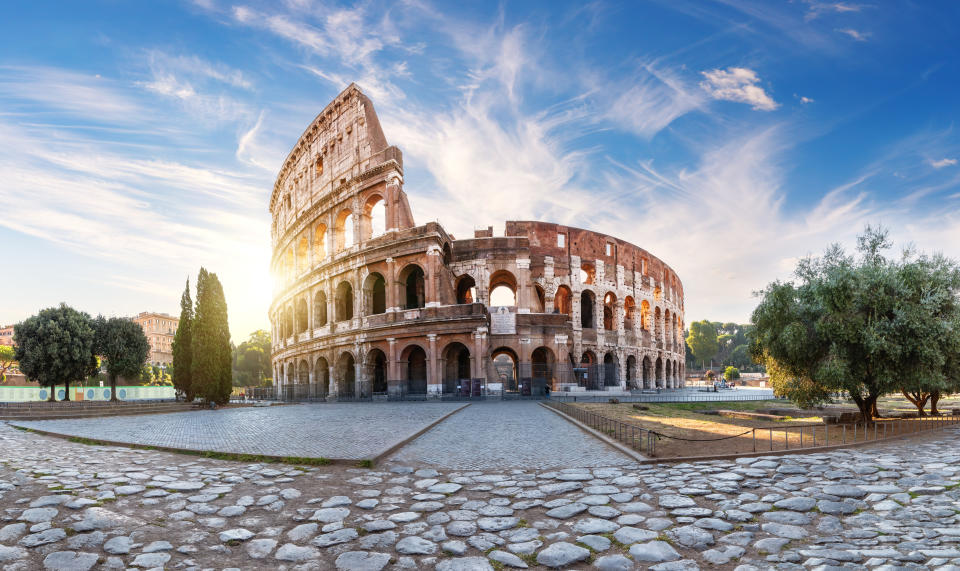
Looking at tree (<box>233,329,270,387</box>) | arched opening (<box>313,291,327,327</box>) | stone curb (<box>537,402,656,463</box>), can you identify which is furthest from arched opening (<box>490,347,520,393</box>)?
tree (<box>233,329,270,387</box>)

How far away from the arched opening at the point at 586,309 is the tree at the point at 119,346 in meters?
32.7

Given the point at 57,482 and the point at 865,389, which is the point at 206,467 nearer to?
the point at 57,482

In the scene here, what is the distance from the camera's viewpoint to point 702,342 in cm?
8475

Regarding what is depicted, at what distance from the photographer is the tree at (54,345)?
28.4m

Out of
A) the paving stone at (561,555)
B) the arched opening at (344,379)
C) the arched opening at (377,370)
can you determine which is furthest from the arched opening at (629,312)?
the paving stone at (561,555)

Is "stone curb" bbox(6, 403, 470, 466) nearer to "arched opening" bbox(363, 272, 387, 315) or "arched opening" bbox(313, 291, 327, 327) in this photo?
"arched opening" bbox(363, 272, 387, 315)

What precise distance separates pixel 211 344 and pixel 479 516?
79.5 feet

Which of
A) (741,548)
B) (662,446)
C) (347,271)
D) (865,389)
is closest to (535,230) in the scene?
(347,271)

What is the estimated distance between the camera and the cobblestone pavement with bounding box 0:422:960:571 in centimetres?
397

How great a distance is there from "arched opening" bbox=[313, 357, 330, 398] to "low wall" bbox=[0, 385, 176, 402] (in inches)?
557

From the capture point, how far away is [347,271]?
105ft

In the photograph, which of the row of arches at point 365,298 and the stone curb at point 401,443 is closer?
the stone curb at point 401,443

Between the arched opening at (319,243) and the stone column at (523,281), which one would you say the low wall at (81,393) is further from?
the stone column at (523,281)

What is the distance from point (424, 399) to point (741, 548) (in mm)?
24303
